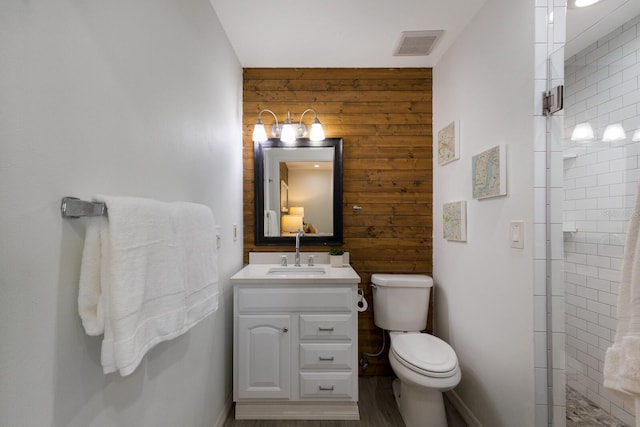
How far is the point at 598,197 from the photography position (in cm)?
105

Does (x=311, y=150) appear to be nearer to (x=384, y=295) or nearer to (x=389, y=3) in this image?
(x=389, y=3)

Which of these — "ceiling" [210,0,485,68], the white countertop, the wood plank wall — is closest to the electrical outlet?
the white countertop

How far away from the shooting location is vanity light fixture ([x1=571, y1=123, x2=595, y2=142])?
3.57ft

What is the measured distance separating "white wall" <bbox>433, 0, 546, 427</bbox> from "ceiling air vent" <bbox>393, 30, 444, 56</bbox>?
0.51ft

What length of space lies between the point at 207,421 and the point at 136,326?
45.4 inches

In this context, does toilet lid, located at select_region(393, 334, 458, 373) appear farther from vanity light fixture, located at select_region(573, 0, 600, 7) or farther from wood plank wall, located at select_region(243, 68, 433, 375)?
vanity light fixture, located at select_region(573, 0, 600, 7)

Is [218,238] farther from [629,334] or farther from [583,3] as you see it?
[583,3]

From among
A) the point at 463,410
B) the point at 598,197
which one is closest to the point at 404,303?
the point at 463,410

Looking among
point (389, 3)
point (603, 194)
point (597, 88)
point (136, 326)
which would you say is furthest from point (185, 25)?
point (603, 194)

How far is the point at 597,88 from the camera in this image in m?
1.06

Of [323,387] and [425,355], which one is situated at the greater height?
[425,355]

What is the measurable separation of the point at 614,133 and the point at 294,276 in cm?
157

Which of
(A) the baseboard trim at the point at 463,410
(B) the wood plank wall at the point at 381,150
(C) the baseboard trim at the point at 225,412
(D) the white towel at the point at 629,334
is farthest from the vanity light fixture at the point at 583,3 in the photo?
(C) the baseboard trim at the point at 225,412

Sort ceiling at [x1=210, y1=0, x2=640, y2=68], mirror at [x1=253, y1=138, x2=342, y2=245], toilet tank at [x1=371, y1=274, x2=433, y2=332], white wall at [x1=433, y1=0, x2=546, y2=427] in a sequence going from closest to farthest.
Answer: white wall at [x1=433, y1=0, x2=546, y2=427] → ceiling at [x1=210, y1=0, x2=640, y2=68] → toilet tank at [x1=371, y1=274, x2=433, y2=332] → mirror at [x1=253, y1=138, x2=342, y2=245]
